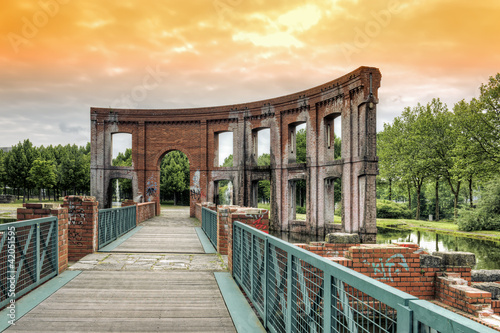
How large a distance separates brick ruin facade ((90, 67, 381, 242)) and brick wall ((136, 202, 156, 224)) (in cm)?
309

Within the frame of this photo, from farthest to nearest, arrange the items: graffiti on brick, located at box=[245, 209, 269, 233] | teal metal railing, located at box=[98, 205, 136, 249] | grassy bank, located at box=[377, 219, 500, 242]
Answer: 1. grassy bank, located at box=[377, 219, 500, 242]
2. teal metal railing, located at box=[98, 205, 136, 249]
3. graffiti on brick, located at box=[245, 209, 269, 233]

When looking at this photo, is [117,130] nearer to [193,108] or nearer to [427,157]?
[193,108]

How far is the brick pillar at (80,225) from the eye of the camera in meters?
7.28

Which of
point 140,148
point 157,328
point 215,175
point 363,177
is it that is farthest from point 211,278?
point 140,148

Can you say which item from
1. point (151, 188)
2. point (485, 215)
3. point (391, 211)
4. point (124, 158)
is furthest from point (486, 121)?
point (124, 158)

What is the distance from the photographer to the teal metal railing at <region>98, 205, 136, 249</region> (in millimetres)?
8570

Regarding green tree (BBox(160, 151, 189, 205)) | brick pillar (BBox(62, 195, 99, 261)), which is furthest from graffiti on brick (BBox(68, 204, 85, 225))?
green tree (BBox(160, 151, 189, 205))

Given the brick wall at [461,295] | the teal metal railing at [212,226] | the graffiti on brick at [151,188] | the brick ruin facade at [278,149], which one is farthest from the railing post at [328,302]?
the graffiti on brick at [151,188]

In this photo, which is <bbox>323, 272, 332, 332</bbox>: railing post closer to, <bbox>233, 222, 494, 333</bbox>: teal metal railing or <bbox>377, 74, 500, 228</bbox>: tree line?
<bbox>233, 222, 494, 333</bbox>: teal metal railing

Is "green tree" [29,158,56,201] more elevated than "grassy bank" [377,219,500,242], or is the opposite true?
"green tree" [29,158,56,201]

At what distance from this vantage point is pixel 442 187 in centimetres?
4419

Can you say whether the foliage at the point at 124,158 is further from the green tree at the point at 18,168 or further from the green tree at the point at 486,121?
the green tree at the point at 486,121

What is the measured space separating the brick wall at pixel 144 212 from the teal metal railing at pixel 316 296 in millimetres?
11273

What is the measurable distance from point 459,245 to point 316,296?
61.4 feet
